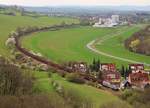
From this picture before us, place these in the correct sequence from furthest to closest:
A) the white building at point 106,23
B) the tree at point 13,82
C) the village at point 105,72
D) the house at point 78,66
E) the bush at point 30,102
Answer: the white building at point 106,23, the house at point 78,66, the village at point 105,72, the tree at point 13,82, the bush at point 30,102

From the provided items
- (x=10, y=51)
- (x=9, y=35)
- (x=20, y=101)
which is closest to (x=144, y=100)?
(x=20, y=101)

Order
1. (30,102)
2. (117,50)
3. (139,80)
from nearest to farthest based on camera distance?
(30,102) → (139,80) → (117,50)

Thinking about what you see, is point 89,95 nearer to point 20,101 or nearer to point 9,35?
point 20,101

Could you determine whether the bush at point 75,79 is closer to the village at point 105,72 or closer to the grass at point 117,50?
the village at point 105,72

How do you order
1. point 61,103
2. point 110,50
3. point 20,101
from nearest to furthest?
point 20,101, point 61,103, point 110,50

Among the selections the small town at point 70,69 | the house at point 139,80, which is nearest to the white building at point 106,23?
the small town at point 70,69

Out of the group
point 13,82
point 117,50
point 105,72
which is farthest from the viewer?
point 117,50

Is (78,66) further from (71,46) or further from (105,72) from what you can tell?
(71,46)

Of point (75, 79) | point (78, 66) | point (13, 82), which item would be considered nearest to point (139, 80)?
point (75, 79)

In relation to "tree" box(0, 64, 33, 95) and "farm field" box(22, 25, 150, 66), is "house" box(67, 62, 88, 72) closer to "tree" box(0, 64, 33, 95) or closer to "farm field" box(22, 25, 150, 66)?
"farm field" box(22, 25, 150, 66)

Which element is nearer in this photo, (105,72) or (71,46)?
(105,72)

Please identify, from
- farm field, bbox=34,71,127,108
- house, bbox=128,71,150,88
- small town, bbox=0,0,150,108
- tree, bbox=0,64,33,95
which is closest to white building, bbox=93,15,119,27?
small town, bbox=0,0,150,108
